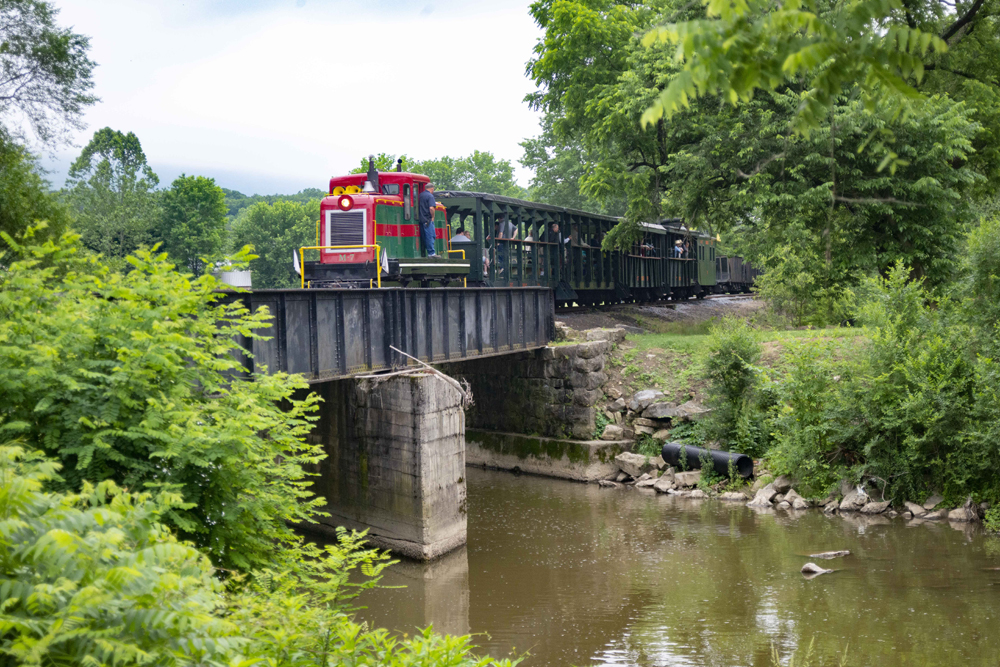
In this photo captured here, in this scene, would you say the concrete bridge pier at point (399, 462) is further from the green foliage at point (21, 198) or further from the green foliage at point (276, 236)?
the green foliage at point (276, 236)

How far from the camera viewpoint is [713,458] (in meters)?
20.3

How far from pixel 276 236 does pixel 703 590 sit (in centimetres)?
7561

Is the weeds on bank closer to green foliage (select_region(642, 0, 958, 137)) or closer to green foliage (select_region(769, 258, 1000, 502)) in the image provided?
green foliage (select_region(769, 258, 1000, 502))

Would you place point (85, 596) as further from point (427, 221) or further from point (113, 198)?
point (113, 198)

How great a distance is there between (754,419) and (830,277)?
8.10m

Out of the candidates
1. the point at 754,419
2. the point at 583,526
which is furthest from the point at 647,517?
the point at 754,419

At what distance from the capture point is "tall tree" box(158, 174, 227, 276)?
6769 cm

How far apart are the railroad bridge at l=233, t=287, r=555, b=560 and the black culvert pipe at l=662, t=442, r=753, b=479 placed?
713 centimetres

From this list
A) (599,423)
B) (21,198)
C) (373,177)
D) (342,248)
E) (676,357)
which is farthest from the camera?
(21,198)

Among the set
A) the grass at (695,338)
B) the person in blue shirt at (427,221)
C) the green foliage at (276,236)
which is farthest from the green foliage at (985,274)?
the green foliage at (276,236)

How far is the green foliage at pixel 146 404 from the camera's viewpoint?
6.07 metres

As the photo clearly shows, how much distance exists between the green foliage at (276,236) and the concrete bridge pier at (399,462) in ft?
206

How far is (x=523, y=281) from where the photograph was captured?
28.9 m

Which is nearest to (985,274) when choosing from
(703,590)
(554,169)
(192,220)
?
(703,590)
